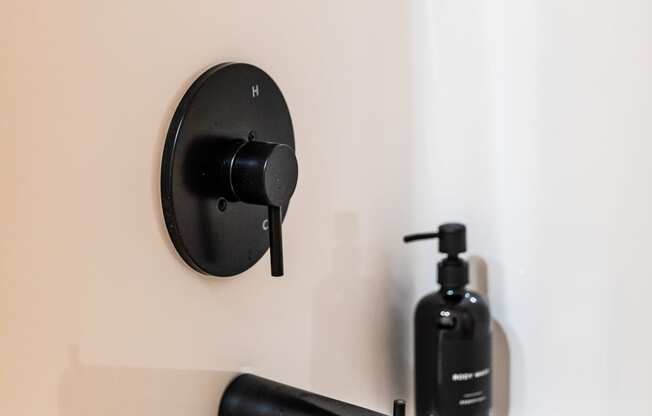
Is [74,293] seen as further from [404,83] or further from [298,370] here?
[404,83]

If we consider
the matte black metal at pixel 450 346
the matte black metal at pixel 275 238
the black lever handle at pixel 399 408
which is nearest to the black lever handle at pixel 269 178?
the matte black metal at pixel 275 238

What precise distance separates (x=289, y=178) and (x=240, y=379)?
15cm

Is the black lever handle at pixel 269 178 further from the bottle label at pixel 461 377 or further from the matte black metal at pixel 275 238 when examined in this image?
the bottle label at pixel 461 377

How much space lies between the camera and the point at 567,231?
2.10 feet

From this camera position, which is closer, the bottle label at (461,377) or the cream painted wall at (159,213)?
the cream painted wall at (159,213)

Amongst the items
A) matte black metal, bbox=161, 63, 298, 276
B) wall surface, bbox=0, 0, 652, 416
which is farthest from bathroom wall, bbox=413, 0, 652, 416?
matte black metal, bbox=161, 63, 298, 276

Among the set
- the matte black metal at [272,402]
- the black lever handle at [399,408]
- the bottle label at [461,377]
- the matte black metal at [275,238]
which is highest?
the matte black metal at [275,238]

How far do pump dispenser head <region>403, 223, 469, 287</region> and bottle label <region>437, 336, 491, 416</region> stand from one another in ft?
0.18

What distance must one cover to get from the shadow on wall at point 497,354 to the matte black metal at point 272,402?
0.28m

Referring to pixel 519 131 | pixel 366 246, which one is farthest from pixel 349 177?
pixel 519 131

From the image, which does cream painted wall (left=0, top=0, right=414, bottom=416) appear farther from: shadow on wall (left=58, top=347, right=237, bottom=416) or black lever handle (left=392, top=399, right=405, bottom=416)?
black lever handle (left=392, top=399, right=405, bottom=416)

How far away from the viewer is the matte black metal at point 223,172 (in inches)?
17.2

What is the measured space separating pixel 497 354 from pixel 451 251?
0.13 meters

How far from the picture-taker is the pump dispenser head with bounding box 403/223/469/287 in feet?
2.07
